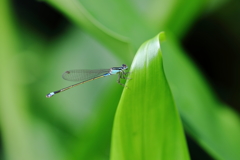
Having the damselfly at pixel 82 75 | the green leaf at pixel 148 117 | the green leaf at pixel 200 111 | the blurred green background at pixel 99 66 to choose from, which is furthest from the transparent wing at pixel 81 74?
the green leaf at pixel 148 117

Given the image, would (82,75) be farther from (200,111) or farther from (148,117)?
(148,117)

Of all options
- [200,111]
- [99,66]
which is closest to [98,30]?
[99,66]

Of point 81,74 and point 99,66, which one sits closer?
point 81,74

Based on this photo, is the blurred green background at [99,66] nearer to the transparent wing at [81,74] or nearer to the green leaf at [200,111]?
the green leaf at [200,111]

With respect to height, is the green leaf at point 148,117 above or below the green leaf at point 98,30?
below

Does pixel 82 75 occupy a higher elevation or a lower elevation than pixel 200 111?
higher

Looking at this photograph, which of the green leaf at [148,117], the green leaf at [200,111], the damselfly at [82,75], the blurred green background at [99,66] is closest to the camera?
the green leaf at [148,117]

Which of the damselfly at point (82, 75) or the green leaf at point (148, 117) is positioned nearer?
the green leaf at point (148, 117)

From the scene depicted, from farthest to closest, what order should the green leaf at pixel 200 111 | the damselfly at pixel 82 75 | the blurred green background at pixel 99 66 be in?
the damselfly at pixel 82 75
the blurred green background at pixel 99 66
the green leaf at pixel 200 111
